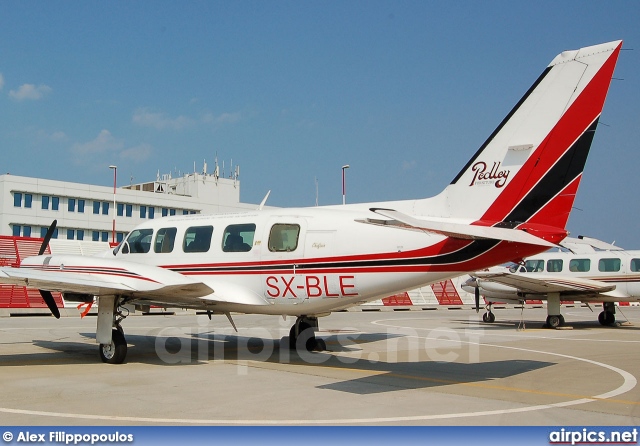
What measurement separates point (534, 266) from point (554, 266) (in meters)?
1.20

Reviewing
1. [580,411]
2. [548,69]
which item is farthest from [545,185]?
[580,411]

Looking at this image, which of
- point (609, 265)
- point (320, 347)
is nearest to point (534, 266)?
point (609, 265)

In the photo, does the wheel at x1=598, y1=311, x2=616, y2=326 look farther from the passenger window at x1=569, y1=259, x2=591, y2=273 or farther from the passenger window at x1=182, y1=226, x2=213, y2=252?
the passenger window at x1=182, y1=226, x2=213, y2=252

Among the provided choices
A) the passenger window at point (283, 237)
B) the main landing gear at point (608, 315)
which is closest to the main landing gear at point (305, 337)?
the passenger window at point (283, 237)

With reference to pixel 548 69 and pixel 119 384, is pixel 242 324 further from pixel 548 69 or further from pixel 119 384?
pixel 548 69

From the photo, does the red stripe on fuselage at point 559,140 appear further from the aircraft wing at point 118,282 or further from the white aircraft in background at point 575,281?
the white aircraft in background at point 575,281

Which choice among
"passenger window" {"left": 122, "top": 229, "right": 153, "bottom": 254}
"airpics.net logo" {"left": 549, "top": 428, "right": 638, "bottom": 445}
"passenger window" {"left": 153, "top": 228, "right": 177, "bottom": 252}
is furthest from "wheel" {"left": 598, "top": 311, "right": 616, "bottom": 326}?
"airpics.net logo" {"left": 549, "top": 428, "right": 638, "bottom": 445}

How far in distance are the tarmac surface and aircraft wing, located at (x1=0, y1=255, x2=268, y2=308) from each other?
56.3 inches

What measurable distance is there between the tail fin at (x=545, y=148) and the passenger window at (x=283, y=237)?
3374 mm

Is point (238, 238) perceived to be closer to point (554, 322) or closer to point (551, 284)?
point (551, 284)

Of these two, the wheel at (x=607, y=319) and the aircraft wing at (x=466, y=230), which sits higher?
the aircraft wing at (x=466, y=230)

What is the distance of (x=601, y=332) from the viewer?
76.6ft

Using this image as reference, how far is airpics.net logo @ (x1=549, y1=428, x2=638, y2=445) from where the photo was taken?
662 cm

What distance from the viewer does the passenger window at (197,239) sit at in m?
14.6
